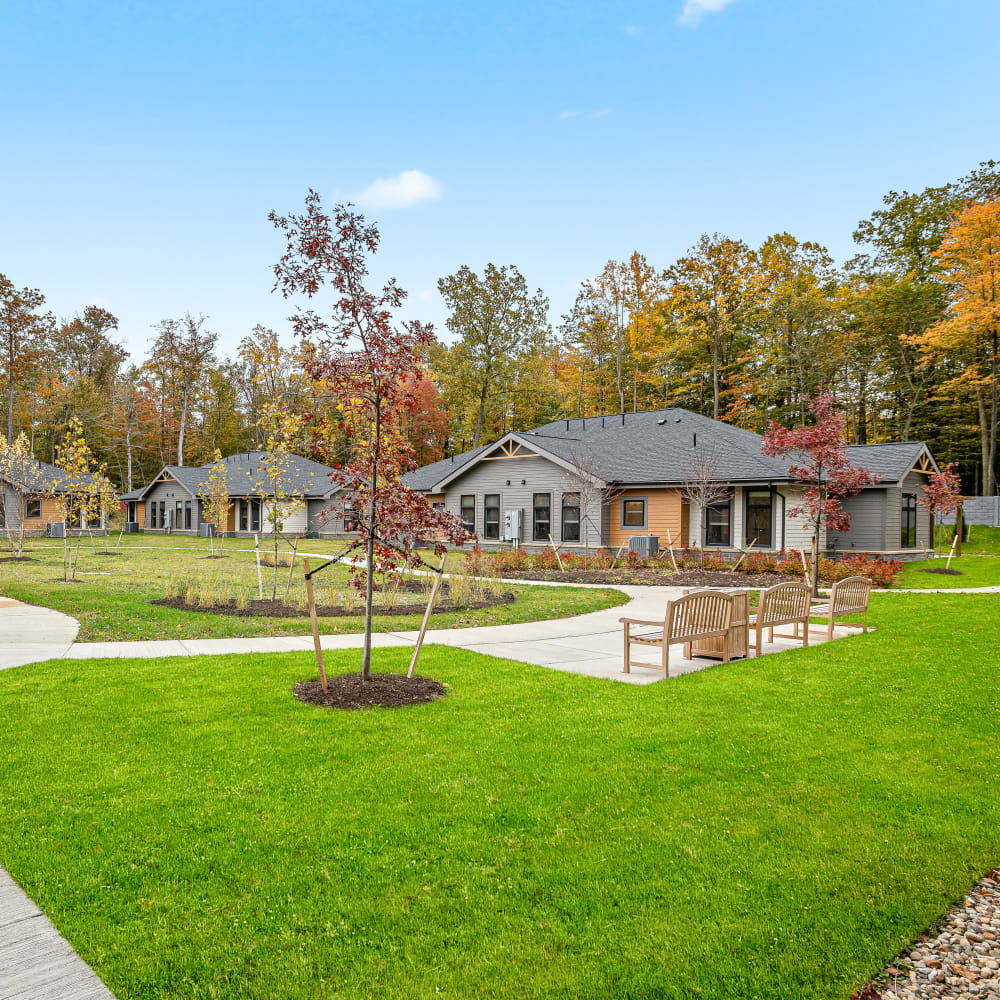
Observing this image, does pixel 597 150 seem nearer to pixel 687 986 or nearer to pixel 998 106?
pixel 998 106

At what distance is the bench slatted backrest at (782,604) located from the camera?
8.83 m

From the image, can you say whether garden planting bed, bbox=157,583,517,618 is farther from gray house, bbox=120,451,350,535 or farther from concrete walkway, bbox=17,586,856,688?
gray house, bbox=120,451,350,535

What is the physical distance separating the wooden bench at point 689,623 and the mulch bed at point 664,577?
29.1 ft

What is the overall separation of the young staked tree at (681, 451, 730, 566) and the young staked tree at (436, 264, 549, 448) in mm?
21032

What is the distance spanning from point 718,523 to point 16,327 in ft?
138

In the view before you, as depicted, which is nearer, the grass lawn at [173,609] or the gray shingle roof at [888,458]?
the grass lawn at [173,609]

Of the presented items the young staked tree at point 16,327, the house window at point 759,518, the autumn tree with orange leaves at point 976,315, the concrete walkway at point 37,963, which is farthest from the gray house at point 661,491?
the young staked tree at point 16,327

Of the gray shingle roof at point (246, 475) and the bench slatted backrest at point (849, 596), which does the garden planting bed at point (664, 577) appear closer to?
the bench slatted backrest at point (849, 596)

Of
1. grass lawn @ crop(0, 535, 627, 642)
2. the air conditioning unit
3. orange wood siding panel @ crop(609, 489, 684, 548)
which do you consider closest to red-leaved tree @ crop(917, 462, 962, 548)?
orange wood siding panel @ crop(609, 489, 684, 548)

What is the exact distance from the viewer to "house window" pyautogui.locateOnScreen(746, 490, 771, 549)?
21.4 meters

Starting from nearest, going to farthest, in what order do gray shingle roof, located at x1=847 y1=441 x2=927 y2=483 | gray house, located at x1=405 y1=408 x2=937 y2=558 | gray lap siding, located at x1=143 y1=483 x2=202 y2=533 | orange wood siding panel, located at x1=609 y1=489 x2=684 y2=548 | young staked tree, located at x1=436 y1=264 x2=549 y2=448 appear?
gray shingle roof, located at x1=847 y1=441 x2=927 y2=483 → gray house, located at x1=405 y1=408 x2=937 y2=558 → orange wood siding panel, located at x1=609 y1=489 x2=684 y2=548 → young staked tree, located at x1=436 y1=264 x2=549 y2=448 → gray lap siding, located at x1=143 y1=483 x2=202 y2=533

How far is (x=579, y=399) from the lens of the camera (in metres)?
42.3

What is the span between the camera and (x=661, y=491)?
77.3 ft

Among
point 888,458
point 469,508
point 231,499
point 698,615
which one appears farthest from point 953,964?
point 231,499
